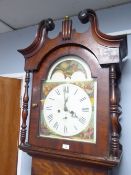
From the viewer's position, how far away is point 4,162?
1.59 m

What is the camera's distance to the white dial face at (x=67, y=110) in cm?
111

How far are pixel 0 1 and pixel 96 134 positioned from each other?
100 cm

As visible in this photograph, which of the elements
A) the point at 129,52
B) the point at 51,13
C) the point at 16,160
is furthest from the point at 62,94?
the point at 16,160

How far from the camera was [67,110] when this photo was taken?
1154mm

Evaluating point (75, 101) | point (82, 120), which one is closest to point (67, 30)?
point (75, 101)

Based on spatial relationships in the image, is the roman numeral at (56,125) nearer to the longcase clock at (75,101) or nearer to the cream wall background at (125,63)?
the longcase clock at (75,101)

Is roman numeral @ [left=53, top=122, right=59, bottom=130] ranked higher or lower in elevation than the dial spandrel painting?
lower

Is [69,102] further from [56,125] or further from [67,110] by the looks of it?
[56,125]

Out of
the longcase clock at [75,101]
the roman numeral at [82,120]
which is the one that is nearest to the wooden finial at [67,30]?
the longcase clock at [75,101]

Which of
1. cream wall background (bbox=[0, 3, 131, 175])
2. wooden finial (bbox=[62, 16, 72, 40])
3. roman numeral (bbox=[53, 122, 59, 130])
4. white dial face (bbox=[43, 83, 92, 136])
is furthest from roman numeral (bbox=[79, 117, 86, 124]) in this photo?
wooden finial (bbox=[62, 16, 72, 40])

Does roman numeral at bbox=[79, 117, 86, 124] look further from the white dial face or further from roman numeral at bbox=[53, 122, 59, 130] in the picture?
roman numeral at bbox=[53, 122, 59, 130]

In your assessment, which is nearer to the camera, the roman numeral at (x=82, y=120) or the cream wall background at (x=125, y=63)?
the roman numeral at (x=82, y=120)

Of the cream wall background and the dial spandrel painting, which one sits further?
the cream wall background

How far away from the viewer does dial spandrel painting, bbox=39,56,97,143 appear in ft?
3.61
